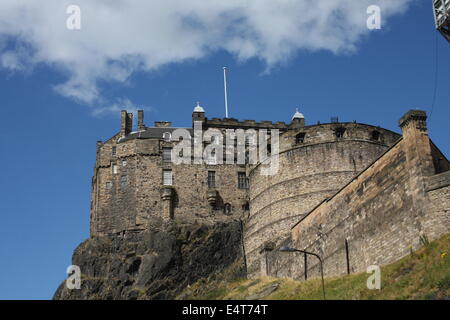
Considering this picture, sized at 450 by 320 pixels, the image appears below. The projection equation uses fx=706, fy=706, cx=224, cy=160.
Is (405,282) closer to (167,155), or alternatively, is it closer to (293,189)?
(293,189)

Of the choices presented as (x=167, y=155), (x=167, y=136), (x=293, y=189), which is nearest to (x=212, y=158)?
(x=167, y=155)

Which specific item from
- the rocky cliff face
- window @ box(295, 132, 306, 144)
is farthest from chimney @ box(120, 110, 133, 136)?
window @ box(295, 132, 306, 144)

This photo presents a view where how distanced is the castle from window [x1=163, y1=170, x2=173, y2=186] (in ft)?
0.27

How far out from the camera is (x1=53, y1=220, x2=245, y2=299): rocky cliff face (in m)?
53.3

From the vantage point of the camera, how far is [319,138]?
176 feet

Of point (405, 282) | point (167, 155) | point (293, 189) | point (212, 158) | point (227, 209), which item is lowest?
point (405, 282)

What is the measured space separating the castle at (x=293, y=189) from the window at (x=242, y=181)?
0.28 feet

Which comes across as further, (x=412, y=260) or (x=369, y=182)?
(x=369, y=182)

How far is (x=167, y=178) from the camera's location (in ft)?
192

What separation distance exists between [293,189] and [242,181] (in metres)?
7.32

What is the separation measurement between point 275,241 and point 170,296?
884cm

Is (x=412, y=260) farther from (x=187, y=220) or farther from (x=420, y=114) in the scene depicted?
(x=187, y=220)
